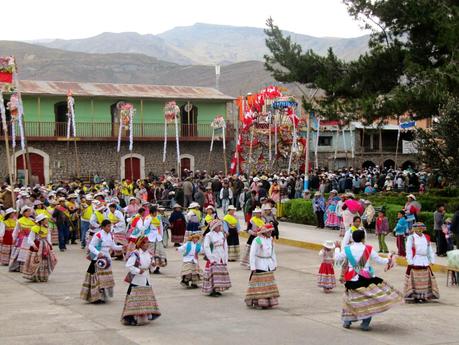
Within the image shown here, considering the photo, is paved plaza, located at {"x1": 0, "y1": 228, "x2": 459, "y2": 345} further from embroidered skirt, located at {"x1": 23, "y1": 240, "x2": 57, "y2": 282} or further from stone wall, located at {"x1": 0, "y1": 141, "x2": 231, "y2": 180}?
stone wall, located at {"x1": 0, "y1": 141, "x2": 231, "y2": 180}

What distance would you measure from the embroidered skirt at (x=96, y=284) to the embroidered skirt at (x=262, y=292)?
2.43 meters

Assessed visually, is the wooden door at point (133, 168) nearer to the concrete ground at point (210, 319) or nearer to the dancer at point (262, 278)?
the concrete ground at point (210, 319)

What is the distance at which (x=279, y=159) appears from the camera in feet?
168

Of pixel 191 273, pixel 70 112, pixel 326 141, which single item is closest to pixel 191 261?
pixel 191 273

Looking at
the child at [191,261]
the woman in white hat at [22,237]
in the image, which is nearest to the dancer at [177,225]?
the woman in white hat at [22,237]

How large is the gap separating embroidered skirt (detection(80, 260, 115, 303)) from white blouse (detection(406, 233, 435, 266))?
5148 mm

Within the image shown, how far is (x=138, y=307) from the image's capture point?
12367mm

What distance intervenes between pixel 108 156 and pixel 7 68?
2182cm

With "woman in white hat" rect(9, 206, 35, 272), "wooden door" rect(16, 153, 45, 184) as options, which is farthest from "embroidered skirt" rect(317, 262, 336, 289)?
"wooden door" rect(16, 153, 45, 184)

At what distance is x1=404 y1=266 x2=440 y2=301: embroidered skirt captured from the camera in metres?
14.4

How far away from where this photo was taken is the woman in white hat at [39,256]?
17000 mm

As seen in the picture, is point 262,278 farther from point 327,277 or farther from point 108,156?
point 108,156

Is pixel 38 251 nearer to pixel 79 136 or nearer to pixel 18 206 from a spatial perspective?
pixel 18 206

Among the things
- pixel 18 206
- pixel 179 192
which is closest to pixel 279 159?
pixel 179 192
